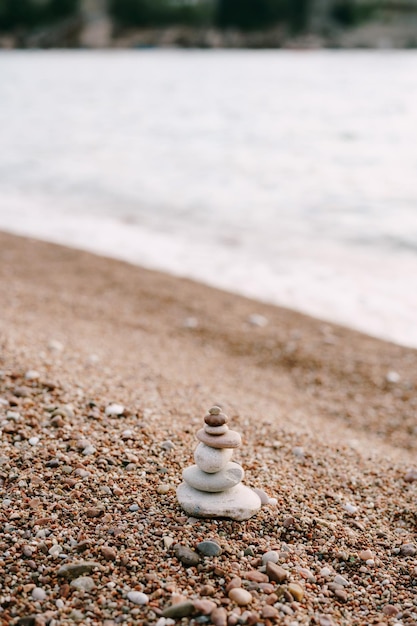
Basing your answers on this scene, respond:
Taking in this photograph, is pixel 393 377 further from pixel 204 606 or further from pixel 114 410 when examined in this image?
pixel 204 606

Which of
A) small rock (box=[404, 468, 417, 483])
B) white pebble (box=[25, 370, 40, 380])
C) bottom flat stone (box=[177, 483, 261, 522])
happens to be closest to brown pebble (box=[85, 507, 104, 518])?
bottom flat stone (box=[177, 483, 261, 522])

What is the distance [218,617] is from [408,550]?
0.98m

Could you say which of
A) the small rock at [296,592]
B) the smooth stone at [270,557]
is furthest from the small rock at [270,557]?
the small rock at [296,592]

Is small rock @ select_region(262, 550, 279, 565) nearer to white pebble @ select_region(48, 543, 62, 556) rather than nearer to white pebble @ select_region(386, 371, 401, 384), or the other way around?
white pebble @ select_region(48, 543, 62, 556)

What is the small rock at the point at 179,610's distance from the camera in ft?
6.91

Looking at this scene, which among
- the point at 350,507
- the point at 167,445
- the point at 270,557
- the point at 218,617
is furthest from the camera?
the point at 167,445

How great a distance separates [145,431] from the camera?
3.22 meters

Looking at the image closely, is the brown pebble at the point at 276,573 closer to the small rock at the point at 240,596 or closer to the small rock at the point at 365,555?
the small rock at the point at 240,596

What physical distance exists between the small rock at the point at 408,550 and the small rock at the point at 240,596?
2.63 ft

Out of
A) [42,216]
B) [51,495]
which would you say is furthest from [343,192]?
[51,495]

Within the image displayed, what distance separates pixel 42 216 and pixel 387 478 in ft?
31.0

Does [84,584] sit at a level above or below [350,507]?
above

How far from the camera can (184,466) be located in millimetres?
2967

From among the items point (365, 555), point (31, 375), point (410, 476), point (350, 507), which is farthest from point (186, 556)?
point (31, 375)
